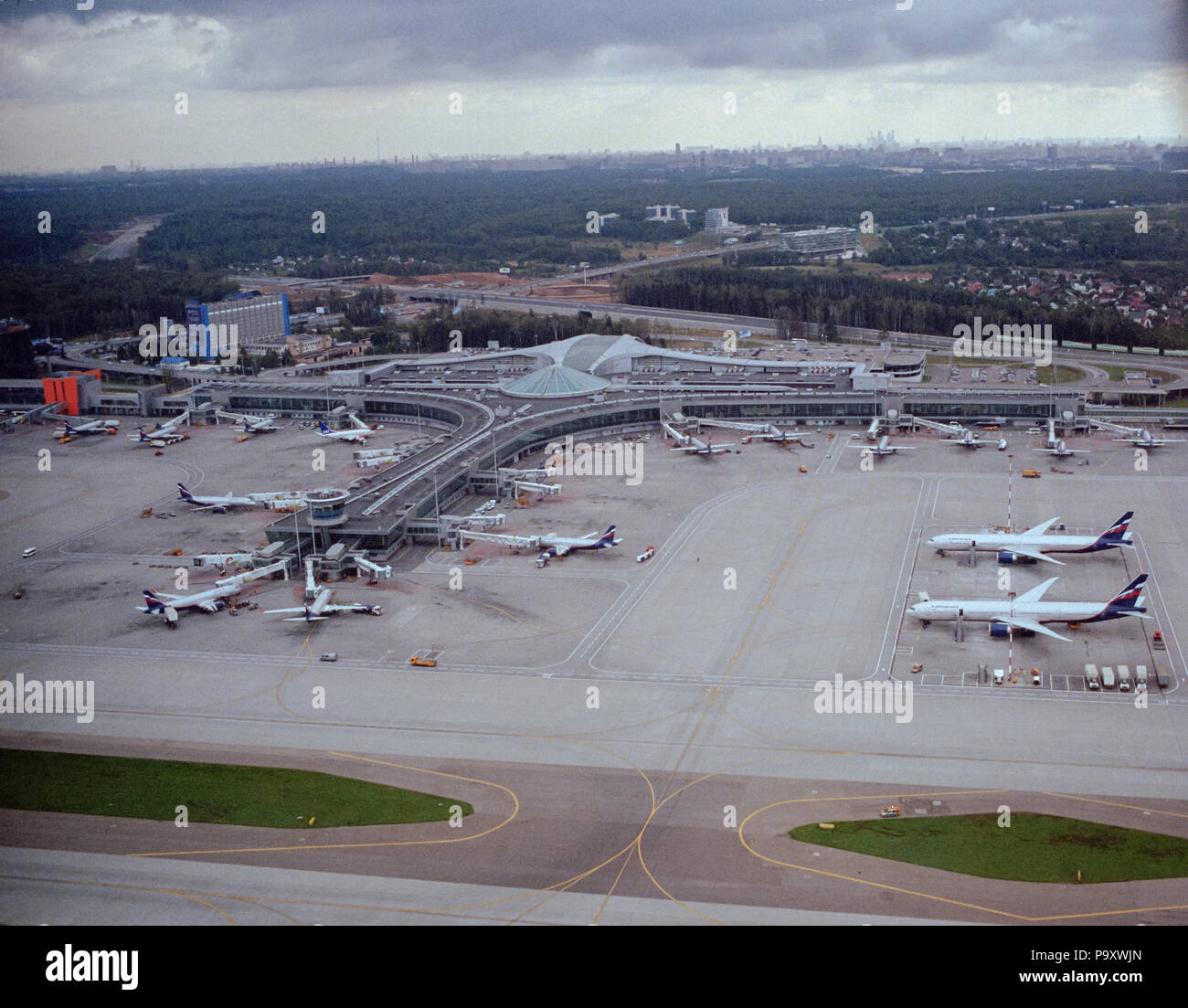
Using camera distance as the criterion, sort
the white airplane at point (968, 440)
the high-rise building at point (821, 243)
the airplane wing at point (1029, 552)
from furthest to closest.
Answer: the high-rise building at point (821, 243), the white airplane at point (968, 440), the airplane wing at point (1029, 552)

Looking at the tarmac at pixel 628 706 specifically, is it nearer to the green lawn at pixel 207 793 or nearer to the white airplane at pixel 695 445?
the green lawn at pixel 207 793

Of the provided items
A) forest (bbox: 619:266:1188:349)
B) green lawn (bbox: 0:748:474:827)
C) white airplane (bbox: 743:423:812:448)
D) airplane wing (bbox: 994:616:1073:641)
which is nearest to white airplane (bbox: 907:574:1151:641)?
airplane wing (bbox: 994:616:1073:641)

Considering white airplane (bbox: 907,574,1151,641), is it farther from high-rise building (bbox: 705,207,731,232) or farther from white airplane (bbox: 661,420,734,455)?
high-rise building (bbox: 705,207,731,232)

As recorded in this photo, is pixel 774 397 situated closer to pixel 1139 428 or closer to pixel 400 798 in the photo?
pixel 1139 428

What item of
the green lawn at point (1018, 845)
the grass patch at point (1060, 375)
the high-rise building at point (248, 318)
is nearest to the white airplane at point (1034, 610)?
the green lawn at point (1018, 845)

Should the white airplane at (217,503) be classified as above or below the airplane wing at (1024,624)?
above

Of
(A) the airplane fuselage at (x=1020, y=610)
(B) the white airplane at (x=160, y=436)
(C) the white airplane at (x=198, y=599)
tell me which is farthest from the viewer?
(B) the white airplane at (x=160, y=436)
